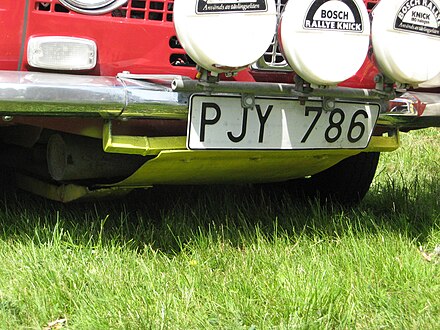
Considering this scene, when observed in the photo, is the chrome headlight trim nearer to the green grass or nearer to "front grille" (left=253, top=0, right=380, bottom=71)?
"front grille" (left=253, top=0, right=380, bottom=71)

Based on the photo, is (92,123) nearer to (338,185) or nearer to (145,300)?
(145,300)

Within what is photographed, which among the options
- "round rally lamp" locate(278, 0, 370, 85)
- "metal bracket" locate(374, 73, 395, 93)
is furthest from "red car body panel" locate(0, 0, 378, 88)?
"metal bracket" locate(374, 73, 395, 93)

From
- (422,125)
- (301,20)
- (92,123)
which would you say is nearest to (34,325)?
(92,123)

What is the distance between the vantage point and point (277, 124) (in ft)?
8.02

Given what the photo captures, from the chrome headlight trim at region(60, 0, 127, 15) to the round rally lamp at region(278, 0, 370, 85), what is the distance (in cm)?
48

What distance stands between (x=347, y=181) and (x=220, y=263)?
3.04ft

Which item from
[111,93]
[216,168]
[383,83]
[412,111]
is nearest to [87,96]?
[111,93]

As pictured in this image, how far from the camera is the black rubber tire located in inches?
129

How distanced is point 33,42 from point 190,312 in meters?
0.84

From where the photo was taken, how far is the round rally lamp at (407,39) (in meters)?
2.37

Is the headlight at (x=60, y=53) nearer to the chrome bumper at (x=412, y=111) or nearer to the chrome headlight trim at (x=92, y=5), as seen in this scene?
the chrome headlight trim at (x=92, y=5)

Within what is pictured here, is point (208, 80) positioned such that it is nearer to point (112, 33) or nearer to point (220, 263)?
point (112, 33)

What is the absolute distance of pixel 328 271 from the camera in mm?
2410

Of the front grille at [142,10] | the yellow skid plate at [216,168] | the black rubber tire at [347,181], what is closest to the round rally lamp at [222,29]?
the front grille at [142,10]
